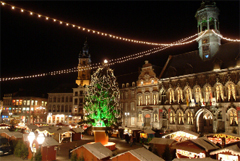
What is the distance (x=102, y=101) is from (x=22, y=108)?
5133 cm

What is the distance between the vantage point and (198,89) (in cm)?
3103

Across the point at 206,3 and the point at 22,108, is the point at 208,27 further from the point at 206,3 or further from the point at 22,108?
the point at 22,108

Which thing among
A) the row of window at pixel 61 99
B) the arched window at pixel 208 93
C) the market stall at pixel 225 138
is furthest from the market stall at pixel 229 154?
the row of window at pixel 61 99

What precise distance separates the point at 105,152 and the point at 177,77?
81.1 feet

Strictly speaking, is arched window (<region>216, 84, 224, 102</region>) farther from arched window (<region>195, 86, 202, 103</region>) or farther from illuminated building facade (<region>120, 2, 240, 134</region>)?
arched window (<region>195, 86, 202, 103</region>)

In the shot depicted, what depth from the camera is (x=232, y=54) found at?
97.8 feet

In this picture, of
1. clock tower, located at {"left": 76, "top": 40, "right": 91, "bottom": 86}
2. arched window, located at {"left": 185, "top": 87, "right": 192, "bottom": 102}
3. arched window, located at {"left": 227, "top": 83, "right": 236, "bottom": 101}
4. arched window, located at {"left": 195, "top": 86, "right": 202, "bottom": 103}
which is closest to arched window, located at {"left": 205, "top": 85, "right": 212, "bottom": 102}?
arched window, located at {"left": 195, "top": 86, "right": 202, "bottom": 103}

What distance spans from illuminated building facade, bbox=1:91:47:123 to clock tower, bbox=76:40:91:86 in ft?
50.4

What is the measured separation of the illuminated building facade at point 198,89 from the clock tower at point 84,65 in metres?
24.8

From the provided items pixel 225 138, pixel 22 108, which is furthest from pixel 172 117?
pixel 22 108

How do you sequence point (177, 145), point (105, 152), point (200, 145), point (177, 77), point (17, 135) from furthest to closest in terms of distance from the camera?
point (177, 77)
point (17, 135)
point (177, 145)
point (200, 145)
point (105, 152)

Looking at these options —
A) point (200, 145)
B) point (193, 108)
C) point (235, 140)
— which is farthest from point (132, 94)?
point (200, 145)

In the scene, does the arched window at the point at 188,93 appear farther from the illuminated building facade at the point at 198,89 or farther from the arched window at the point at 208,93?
the arched window at the point at 208,93

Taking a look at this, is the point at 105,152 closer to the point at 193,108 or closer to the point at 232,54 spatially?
the point at 193,108
